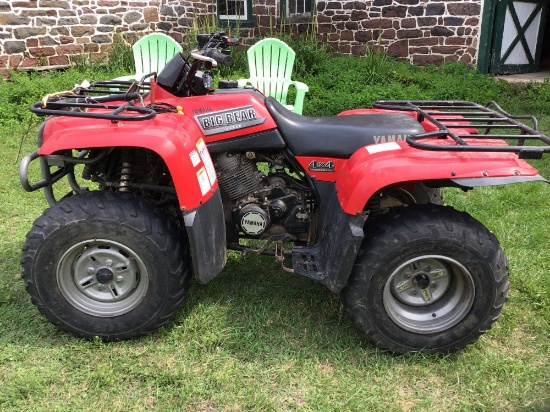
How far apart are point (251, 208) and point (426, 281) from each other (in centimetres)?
110

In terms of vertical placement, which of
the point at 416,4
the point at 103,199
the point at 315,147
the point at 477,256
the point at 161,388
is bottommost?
the point at 161,388

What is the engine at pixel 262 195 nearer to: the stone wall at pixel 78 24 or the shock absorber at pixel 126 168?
the shock absorber at pixel 126 168

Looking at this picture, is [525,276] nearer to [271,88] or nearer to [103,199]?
[103,199]

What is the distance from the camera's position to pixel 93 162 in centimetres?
301

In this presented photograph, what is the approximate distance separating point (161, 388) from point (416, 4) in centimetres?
987

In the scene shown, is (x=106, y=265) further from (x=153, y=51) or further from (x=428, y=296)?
(x=153, y=51)

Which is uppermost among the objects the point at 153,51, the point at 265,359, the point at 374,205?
the point at 153,51

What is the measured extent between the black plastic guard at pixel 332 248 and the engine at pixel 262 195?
18 centimetres

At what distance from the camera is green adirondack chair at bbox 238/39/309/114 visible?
25.5ft

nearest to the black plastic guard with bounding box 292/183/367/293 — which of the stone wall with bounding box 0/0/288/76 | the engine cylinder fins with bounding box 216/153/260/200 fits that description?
the engine cylinder fins with bounding box 216/153/260/200

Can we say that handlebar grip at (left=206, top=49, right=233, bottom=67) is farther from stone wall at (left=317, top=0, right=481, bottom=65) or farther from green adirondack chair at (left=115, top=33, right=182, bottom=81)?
stone wall at (left=317, top=0, right=481, bottom=65)

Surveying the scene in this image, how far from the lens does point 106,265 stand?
117 inches

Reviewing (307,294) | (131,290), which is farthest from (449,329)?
(131,290)

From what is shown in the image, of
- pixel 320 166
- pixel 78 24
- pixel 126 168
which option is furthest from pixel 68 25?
pixel 320 166
